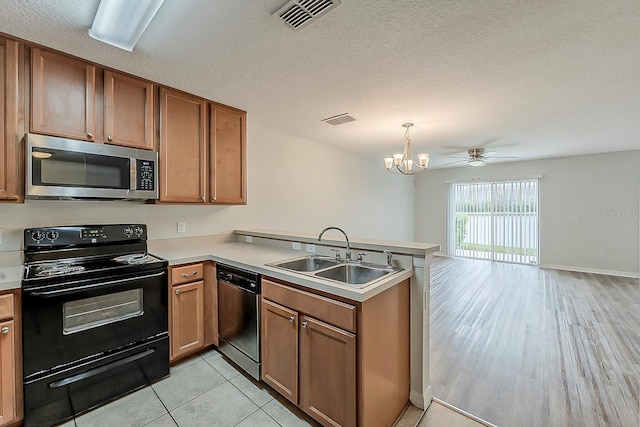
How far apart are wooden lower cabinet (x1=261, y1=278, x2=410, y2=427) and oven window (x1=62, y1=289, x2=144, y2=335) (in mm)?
984

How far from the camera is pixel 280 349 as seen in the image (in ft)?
6.15

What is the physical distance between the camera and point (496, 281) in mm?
5012

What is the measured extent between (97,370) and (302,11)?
262cm

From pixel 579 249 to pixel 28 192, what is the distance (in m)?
8.45

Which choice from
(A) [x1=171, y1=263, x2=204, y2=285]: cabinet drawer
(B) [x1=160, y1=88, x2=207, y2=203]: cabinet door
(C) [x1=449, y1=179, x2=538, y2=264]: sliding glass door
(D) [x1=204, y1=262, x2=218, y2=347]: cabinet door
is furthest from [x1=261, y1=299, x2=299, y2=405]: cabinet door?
(C) [x1=449, y1=179, x2=538, y2=264]: sliding glass door

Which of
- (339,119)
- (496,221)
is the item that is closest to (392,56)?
(339,119)

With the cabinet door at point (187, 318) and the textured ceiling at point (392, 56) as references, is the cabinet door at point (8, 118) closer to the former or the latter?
the textured ceiling at point (392, 56)

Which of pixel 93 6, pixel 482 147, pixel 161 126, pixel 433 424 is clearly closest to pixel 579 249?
pixel 482 147

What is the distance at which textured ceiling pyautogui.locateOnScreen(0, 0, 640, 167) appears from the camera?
1589 millimetres

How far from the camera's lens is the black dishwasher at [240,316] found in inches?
81.4

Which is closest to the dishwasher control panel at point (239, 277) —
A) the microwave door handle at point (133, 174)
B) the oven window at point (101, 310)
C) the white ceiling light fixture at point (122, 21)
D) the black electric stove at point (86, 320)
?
the black electric stove at point (86, 320)

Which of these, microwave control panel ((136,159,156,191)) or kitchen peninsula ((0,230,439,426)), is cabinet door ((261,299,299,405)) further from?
microwave control panel ((136,159,156,191))

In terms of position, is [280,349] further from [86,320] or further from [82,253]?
[82,253]

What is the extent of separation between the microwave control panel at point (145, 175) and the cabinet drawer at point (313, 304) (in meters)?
1.37
